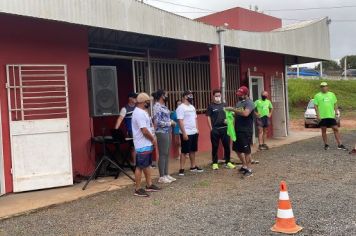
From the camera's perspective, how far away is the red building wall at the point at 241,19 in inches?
567

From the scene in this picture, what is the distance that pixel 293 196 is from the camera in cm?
661

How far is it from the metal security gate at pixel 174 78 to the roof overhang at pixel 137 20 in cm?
148

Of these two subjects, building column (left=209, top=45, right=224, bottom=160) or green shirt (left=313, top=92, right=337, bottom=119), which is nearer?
building column (left=209, top=45, right=224, bottom=160)

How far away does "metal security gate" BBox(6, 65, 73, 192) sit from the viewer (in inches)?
294

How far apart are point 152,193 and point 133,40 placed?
14.6 ft

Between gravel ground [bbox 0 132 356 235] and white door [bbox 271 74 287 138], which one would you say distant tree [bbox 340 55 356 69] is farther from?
gravel ground [bbox 0 132 356 235]

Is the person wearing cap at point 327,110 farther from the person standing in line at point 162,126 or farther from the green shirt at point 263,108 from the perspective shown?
the person standing in line at point 162,126

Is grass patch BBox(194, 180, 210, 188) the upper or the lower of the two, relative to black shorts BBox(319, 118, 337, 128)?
lower

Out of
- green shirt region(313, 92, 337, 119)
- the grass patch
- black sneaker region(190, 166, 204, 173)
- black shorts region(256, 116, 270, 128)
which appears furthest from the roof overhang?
the grass patch

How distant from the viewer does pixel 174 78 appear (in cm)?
1148

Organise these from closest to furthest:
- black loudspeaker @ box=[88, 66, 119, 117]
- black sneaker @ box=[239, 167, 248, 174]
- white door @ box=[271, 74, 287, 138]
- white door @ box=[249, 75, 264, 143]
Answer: black loudspeaker @ box=[88, 66, 119, 117] → black sneaker @ box=[239, 167, 248, 174] → white door @ box=[249, 75, 264, 143] → white door @ box=[271, 74, 287, 138]

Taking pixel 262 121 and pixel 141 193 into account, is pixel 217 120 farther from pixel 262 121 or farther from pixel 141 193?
pixel 262 121

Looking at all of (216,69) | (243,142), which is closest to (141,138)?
(243,142)

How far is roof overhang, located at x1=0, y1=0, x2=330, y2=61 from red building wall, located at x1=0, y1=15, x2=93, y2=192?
3.20 feet
